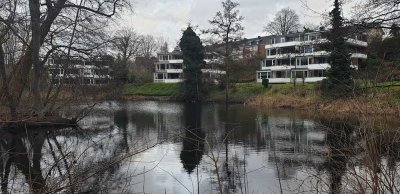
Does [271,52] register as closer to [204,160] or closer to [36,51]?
[36,51]

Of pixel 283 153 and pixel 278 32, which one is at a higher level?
pixel 278 32

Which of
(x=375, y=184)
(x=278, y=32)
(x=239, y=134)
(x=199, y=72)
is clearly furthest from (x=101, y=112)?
(x=278, y=32)

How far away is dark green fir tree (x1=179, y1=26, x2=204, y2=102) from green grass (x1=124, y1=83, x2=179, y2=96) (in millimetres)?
6016

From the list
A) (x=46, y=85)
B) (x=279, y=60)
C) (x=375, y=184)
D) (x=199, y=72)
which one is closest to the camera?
(x=375, y=184)

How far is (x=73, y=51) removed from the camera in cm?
2395

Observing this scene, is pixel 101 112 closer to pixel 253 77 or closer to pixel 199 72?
pixel 199 72

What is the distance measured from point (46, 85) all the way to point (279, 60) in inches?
1781

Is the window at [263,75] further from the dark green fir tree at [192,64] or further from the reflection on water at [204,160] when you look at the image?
the reflection on water at [204,160]

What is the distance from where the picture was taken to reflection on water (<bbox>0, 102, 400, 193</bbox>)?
6032mm

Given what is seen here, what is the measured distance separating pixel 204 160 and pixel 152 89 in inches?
2130

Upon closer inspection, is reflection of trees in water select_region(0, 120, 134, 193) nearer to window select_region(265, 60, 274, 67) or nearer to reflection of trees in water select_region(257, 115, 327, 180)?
reflection of trees in water select_region(257, 115, 327, 180)

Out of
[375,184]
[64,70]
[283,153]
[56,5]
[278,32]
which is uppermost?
[278,32]

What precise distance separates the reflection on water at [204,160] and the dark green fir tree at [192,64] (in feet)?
94.9

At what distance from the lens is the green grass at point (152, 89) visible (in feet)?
211
